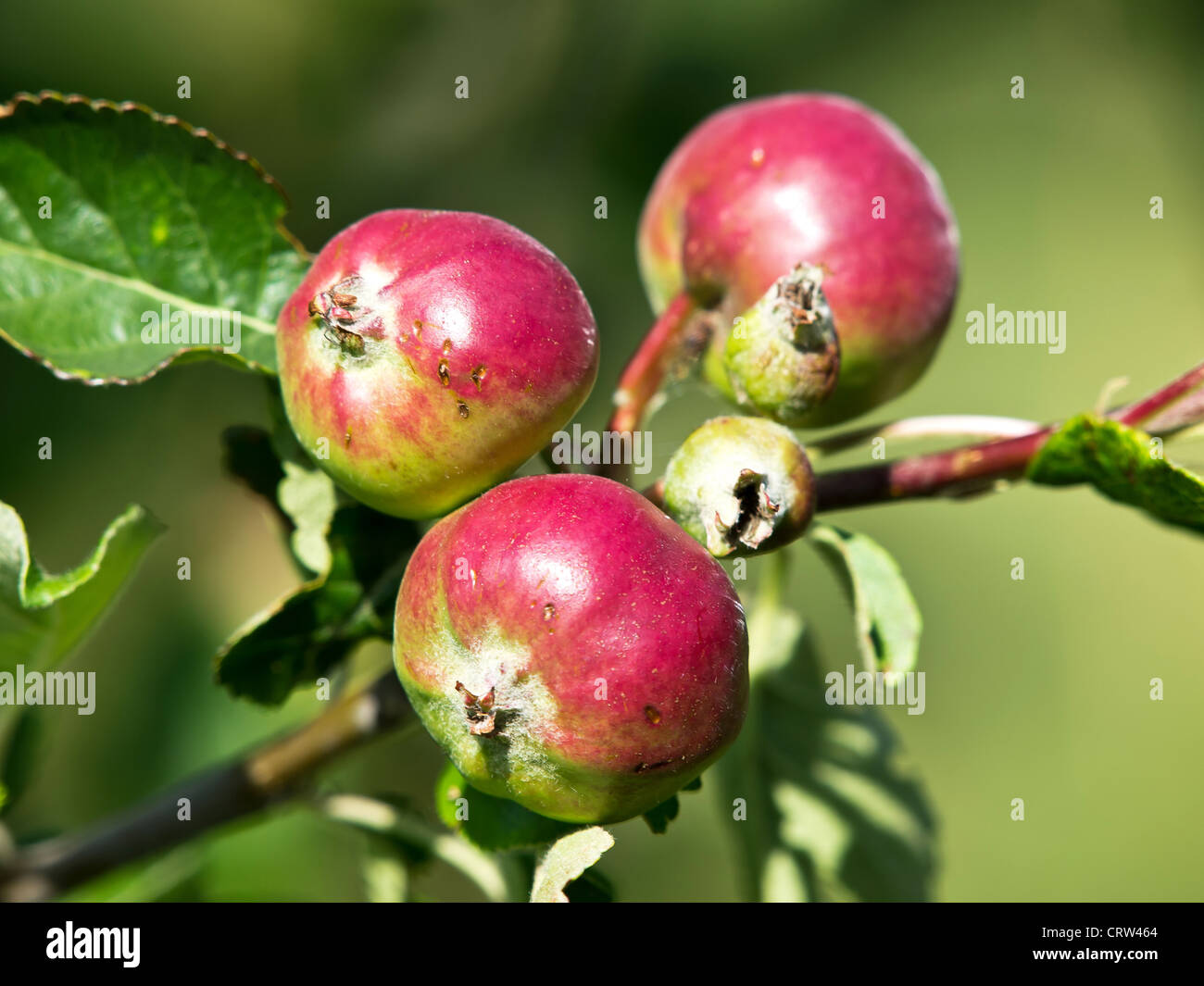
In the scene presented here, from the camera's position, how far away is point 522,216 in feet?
12.0

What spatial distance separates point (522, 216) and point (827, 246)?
2.41 metres

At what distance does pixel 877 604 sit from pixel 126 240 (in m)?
1.01

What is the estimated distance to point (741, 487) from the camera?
3.60 ft

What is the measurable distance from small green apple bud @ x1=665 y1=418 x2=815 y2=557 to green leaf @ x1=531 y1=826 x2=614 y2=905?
0.29 meters

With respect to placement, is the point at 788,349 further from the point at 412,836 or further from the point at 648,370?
the point at 412,836

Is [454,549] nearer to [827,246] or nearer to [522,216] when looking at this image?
[827,246]

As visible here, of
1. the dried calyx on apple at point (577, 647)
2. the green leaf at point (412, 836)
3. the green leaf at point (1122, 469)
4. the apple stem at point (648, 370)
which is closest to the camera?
the dried calyx on apple at point (577, 647)

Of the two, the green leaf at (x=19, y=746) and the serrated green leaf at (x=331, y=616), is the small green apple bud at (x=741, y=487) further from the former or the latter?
the green leaf at (x=19, y=746)

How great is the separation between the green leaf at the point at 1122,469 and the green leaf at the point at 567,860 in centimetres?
66

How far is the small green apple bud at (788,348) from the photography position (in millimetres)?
1213

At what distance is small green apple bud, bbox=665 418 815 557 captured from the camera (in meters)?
1.11

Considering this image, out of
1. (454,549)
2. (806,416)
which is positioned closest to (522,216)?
(806,416)

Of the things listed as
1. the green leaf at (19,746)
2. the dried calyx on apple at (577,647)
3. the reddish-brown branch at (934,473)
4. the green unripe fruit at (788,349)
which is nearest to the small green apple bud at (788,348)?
the green unripe fruit at (788,349)

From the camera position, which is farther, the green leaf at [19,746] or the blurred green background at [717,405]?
the blurred green background at [717,405]
